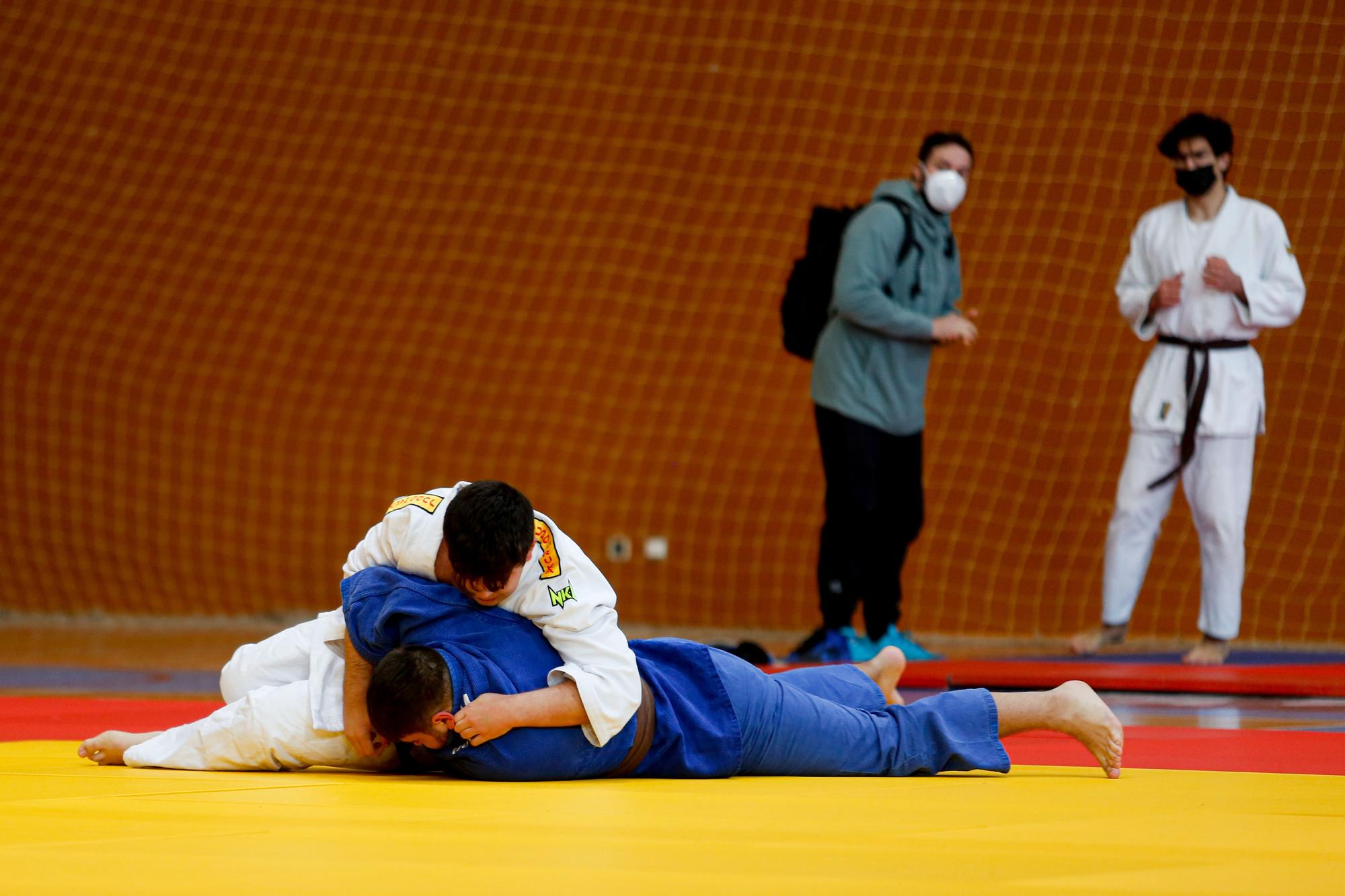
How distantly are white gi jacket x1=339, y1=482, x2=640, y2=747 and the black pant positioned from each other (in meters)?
3.04

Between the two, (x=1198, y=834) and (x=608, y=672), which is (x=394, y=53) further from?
(x=1198, y=834)

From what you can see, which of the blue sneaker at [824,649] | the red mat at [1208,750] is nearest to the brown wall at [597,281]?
the blue sneaker at [824,649]

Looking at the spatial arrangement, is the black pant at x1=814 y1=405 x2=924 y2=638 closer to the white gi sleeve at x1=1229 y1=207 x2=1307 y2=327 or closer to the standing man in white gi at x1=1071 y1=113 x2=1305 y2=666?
the standing man in white gi at x1=1071 y1=113 x2=1305 y2=666

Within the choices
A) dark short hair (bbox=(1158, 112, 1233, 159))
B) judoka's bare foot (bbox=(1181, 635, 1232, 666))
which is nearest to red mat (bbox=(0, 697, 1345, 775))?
judoka's bare foot (bbox=(1181, 635, 1232, 666))

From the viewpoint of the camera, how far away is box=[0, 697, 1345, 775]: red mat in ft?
9.99

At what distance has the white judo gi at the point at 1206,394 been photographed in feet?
18.0

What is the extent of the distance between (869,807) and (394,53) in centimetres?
628

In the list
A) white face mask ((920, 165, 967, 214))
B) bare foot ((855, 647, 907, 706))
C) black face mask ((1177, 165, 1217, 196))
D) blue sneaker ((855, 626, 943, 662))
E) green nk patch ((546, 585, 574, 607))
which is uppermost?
black face mask ((1177, 165, 1217, 196))

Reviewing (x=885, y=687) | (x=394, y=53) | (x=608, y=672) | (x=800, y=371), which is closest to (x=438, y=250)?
(x=394, y=53)

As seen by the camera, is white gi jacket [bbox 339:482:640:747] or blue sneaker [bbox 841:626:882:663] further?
blue sneaker [bbox 841:626:882:663]

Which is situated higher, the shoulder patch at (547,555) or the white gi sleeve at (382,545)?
the shoulder patch at (547,555)

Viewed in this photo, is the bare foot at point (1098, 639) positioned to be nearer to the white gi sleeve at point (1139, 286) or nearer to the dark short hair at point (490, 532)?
the white gi sleeve at point (1139, 286)

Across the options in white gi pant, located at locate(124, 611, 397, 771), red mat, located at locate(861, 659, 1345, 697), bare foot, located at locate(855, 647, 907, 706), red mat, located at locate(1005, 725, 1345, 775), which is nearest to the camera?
white gi pant, located at locate(124, 611, 397, 771)

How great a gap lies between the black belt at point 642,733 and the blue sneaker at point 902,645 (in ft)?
9.46
